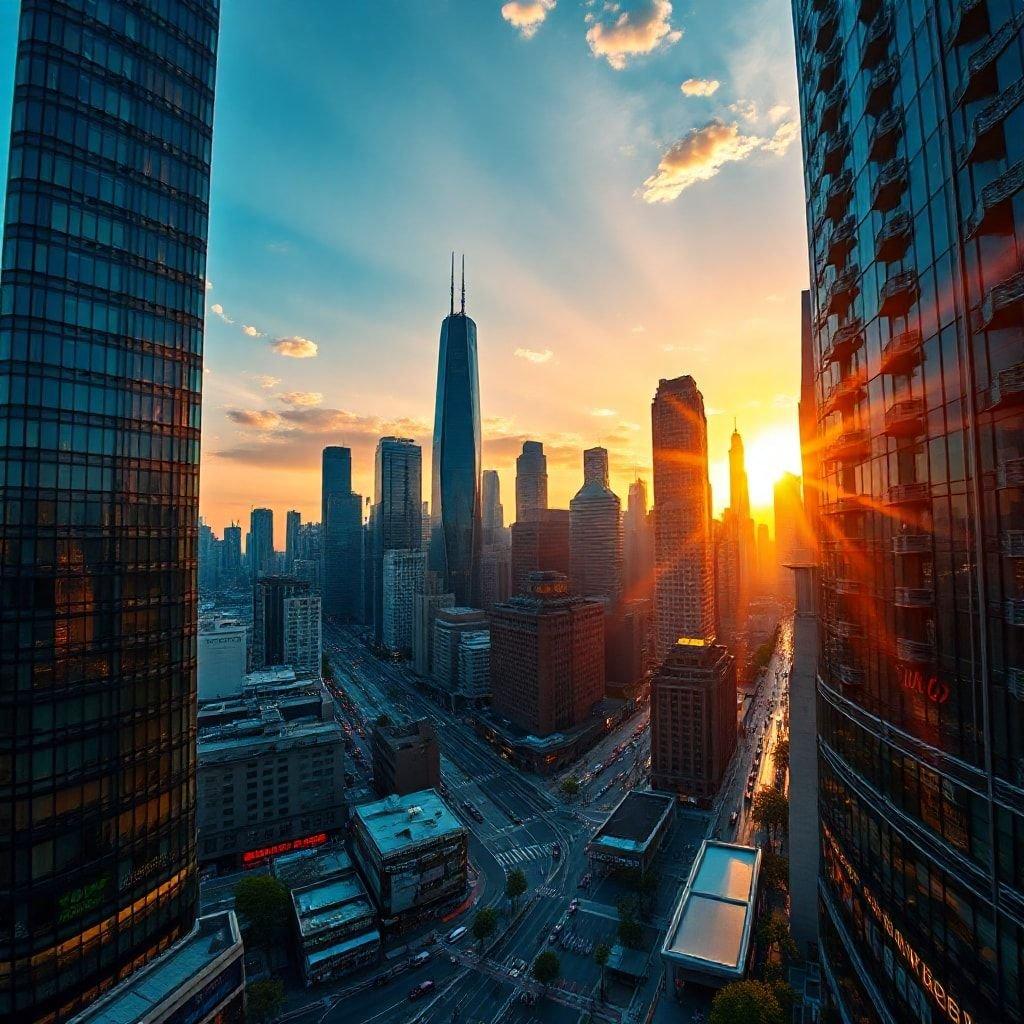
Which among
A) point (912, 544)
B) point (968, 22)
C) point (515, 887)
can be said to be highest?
point (968, 22)

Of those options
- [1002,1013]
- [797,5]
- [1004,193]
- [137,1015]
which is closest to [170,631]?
[137,1015]

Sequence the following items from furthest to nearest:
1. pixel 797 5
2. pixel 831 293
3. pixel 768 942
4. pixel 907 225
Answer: pixel 768 942 → pixel 797 5 → pixel 831 293 → pixel 907 225

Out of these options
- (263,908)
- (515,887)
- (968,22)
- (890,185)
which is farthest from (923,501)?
(263,908)

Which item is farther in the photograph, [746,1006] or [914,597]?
[746,1006]

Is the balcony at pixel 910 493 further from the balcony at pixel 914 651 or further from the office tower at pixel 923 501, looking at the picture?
the balcony at pixel 914 651

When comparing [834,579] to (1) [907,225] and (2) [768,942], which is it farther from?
(2) [768,942]

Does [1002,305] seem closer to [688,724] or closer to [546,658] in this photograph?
[688,724]

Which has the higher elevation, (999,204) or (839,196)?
(839,196)

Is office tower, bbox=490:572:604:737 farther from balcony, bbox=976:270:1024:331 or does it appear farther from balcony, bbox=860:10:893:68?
balcony, bbox=976:270:1024:331
